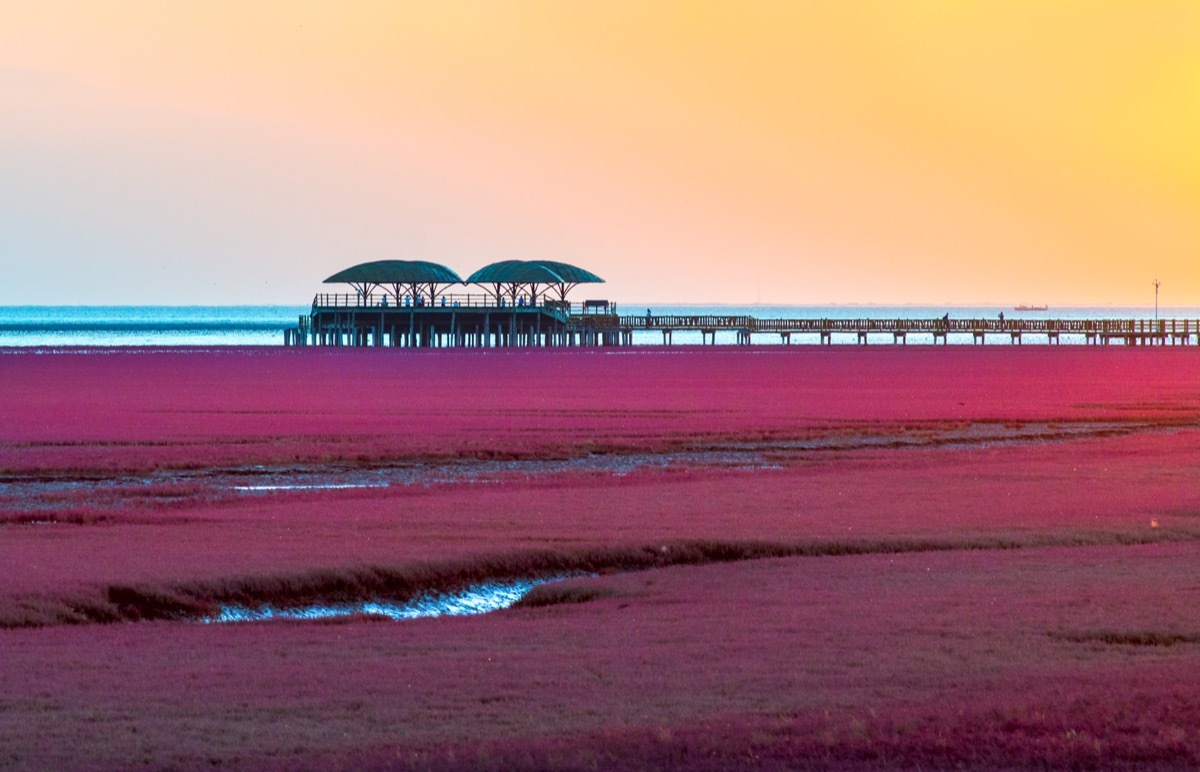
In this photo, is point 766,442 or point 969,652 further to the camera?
point 766,442

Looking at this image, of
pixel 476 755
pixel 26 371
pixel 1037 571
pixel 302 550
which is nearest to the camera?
pixel 476 755

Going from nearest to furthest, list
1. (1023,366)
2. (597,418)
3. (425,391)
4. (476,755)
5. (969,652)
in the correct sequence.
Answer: (476,755)
(969,652)
(597,418)
(425,391)
(1023,366)

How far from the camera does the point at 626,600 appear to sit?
65.7ft

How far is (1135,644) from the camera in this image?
15992mm

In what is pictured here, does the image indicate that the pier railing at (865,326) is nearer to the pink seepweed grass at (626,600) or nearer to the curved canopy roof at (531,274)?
the curved canopy roof at (531,274)

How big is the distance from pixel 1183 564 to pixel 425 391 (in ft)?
154

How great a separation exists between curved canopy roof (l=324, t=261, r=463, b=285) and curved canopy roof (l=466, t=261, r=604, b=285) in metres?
2.33

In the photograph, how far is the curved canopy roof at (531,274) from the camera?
11869cm

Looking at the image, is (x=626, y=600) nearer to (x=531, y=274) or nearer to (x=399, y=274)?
(x=531, y=274)

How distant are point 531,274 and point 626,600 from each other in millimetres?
99663

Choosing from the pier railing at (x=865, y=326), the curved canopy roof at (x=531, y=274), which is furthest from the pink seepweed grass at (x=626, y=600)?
the pier railing at (x=865, y=326)

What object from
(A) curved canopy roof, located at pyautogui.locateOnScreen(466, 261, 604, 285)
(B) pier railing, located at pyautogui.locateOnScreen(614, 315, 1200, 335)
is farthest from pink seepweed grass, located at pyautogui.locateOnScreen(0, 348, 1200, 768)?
(B) pier railing, located at pyautogui.locateOnScreen(614, 315, 1200, 335)

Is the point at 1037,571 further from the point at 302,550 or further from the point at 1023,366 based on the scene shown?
the point at 1023,366

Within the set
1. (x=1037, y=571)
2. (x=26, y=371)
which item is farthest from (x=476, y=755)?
(x=26, y=371)
